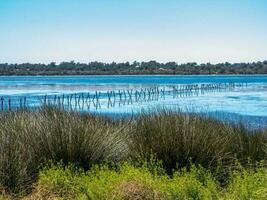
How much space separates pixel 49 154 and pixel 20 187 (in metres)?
1.09

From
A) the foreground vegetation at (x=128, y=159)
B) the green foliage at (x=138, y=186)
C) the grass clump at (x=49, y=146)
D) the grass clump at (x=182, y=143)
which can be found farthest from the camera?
the grass clump at (x=182, y=143)

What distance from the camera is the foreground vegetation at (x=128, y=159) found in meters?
8.75

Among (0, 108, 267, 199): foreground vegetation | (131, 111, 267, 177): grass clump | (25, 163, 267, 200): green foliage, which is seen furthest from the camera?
(131, 111, 267, 177): grass clump

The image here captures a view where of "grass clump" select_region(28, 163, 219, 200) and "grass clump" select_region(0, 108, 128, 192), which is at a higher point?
"grass clump" select_region(0, 108, 128, 192)

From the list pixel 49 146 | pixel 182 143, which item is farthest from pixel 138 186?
pixel 49 146

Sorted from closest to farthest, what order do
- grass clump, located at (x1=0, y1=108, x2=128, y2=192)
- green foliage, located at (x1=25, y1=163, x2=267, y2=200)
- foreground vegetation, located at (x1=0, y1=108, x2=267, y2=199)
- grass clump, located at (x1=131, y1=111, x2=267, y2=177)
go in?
green foliage, located at (x1=25, y1=163, x2=267, y2=200), foreground vegetation, located at (x1=0, y1=108, x2=267, y2=199), grass clump, located at (x1=0, y1=108, x2=128, y2=192), grass clump, located at (x1=131, y1=111, x2=267, y2=177)

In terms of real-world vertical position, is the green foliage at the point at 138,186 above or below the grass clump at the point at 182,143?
below

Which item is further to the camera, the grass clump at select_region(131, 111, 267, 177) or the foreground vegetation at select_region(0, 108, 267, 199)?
the grass clump at select_region(131, 111, 267, 177)

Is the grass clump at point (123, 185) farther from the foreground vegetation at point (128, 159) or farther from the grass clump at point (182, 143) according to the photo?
the grass clump at point (182, 143)

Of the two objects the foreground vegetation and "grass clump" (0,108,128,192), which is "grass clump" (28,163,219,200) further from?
"grass clump" (0,108,128,192)

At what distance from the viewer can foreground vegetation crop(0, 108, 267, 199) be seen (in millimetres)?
8750

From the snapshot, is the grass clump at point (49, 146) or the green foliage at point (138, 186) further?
the grass clump at point (49, 146)

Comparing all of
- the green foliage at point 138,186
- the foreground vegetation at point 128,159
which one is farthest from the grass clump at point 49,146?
the green foliage at point 138,186

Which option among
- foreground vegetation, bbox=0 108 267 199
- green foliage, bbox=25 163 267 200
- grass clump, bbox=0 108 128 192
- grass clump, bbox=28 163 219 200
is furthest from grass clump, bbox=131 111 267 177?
green foliage, bbox=25 163 267 200
